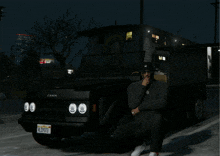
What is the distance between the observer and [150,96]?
4.14 meters

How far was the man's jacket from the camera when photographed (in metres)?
4.08

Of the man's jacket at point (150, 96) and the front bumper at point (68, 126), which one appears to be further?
the front bumper at point (68, 126)

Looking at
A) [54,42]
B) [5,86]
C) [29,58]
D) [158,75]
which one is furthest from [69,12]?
[158,75]

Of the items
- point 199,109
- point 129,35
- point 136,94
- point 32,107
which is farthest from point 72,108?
point 129,35

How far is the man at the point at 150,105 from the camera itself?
161 inches

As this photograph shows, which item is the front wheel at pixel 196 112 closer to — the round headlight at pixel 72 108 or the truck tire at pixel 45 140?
the truck tire at pixel 45 140

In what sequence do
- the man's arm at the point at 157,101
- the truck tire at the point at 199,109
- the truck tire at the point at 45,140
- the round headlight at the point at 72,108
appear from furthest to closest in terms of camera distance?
Answer: the truck tire at the point at 199,109 → the truck tire at the point at 45,140 → the round headlight at the point at 72,108 → the man's arm at the point at 157,101

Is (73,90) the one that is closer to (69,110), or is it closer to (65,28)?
(69,110)

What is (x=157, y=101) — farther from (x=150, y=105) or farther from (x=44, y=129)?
(x=44, y=129)

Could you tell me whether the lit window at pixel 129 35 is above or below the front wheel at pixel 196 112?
above

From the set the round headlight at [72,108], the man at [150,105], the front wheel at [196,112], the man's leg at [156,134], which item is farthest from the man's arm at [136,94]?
the front wheel at [196,112]

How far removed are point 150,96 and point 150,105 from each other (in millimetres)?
140

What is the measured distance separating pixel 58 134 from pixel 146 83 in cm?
180

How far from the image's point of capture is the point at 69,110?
188 inches
